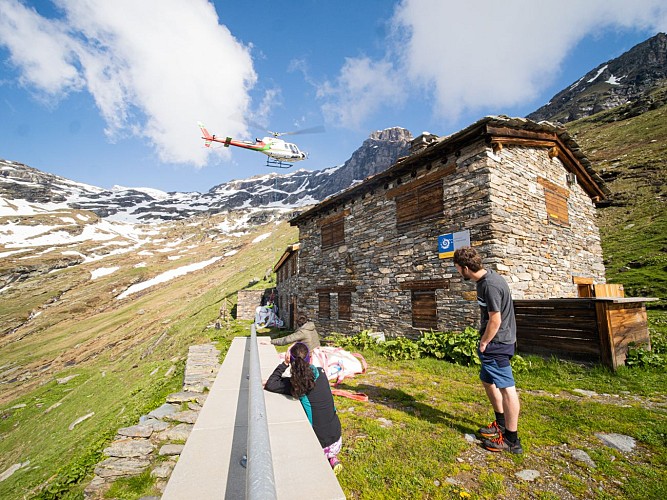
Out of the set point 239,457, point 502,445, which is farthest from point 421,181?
point 239,457

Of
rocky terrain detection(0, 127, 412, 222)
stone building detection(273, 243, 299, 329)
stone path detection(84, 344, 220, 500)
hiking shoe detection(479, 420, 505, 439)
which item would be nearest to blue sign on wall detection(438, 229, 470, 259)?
hiking shoe detection(479, 420, 505, 439)

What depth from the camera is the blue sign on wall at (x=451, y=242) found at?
8789 millimetres

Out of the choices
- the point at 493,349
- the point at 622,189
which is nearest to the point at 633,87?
the point at 622,189

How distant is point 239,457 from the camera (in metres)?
2.74

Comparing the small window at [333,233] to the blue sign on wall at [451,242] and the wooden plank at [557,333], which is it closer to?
the blue sign on wall at [451,242]

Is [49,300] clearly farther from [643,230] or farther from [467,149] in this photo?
[643,230]

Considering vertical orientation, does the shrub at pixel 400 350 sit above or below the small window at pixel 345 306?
below

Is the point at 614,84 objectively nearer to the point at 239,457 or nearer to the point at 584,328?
the point at 584,328

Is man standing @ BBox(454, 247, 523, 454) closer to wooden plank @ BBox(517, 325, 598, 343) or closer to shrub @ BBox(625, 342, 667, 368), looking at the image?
wooden plank @ BBox(517, 325, 598, 343)

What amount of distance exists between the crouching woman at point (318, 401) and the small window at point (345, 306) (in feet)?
30.4

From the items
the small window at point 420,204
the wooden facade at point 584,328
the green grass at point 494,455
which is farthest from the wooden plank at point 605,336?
the small window at point 420,204

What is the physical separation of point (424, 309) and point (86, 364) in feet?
87.2

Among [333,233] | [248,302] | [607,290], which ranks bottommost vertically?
[248,302]

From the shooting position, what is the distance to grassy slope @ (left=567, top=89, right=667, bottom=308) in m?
14.7
